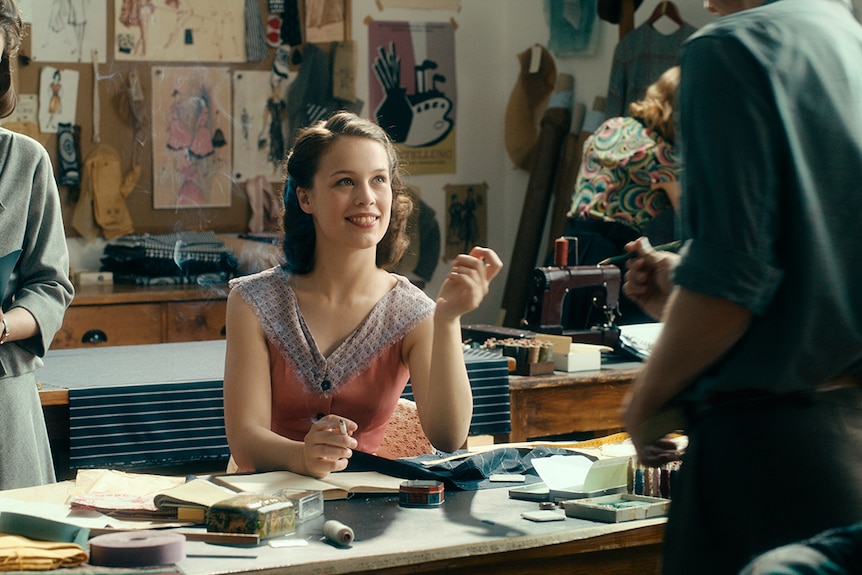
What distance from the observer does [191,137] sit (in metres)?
5.84

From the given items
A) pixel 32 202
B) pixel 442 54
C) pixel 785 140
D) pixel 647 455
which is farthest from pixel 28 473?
pixel 442 54

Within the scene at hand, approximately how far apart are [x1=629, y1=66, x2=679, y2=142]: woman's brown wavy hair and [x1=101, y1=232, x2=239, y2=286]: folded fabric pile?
2281mm

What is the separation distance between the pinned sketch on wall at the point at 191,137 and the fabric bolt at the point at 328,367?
10.9ft

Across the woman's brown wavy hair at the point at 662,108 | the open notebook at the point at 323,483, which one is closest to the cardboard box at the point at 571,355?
the woman's brown wavy hair at the point at 662,108

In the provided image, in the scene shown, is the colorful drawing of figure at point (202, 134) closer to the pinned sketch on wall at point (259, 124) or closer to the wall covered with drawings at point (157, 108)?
the wall covered with drawings at point (157, 108)

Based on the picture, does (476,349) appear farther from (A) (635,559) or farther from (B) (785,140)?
(B) (785,140)

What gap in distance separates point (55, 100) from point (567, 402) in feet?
10.9

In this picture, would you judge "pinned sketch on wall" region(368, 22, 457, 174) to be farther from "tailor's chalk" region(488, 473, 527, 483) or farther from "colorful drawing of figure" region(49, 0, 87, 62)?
"tailor's chalk" region(488, 473, 527, 483)

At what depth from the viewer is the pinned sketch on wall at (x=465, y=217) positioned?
6496mm

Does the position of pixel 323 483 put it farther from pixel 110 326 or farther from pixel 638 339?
pixel 110 326

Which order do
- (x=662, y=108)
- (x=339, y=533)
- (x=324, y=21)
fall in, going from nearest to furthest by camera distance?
(x=339, y=533), (x=662, y=108), (x=324, y=21)

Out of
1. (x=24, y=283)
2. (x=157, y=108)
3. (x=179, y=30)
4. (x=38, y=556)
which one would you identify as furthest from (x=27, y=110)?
(x=38, y=556)

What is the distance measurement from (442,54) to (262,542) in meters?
5.03

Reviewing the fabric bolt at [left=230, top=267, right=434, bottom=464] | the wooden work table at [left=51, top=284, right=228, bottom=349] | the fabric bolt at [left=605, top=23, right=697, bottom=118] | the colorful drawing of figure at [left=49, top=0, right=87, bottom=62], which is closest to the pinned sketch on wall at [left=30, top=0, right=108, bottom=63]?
the colorful drawing of figure at [left=49, top=0, right=87, bottom=62]
